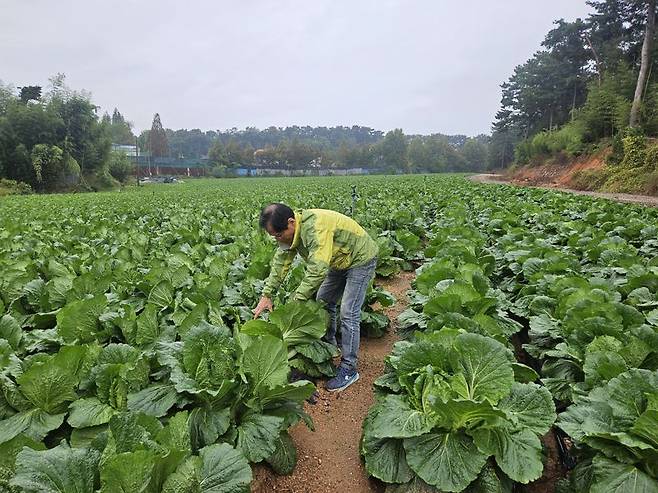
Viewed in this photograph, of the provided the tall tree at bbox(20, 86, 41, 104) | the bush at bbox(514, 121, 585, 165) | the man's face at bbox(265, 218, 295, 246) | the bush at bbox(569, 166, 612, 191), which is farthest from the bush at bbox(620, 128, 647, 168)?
the tall tree at bbox(20, 86, 41, 104)

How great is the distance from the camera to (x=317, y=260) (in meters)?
3.06

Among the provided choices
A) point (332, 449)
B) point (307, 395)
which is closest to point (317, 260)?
point (307, 395)

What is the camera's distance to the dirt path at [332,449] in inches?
100

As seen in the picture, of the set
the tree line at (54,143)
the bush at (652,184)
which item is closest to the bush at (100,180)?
the tree line at (54,143)

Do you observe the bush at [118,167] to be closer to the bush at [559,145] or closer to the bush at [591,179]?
the bush at [559,145]

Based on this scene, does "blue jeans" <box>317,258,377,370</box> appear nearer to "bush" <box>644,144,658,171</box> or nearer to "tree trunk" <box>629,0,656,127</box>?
"bush" <box>644,144,658,171</box>

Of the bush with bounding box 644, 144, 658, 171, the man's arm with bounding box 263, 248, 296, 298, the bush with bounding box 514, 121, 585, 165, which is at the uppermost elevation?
the bush with bounding box 514, 121, 585, 165

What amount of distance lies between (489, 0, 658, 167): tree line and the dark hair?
26836 mm

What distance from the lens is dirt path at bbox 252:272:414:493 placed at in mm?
2543

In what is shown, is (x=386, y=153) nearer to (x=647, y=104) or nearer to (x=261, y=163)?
(x=261, y=163)

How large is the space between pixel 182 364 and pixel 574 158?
36775 millimetres

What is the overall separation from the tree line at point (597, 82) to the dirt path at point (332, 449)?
26554 millimetres

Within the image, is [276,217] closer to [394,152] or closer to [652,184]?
[652,184]

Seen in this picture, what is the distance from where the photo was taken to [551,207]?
11461mm
